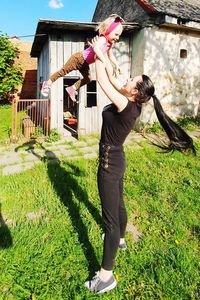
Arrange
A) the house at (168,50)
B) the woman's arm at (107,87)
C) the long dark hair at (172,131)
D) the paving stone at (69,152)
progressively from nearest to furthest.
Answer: the woman's arm at (107,87) → the long dark hair at (172,131) → the paving stone at (69,152) → the house at (168,50)

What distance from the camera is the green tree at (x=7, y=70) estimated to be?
17.4 metres

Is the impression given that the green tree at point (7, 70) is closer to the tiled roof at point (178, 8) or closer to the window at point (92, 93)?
the window at point (92, 93)

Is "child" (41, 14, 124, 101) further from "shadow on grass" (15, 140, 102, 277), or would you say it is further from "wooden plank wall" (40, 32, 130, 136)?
"wooden plank wall" (40, 32, 130, 136)

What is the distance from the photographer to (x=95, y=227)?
12.9 feet

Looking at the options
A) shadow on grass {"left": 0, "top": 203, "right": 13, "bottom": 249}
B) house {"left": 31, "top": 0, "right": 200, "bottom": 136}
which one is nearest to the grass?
shadow on grass {"left": 0, "top": 203, "right": 13, "bottom": 249}

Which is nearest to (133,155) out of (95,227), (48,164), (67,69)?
(48,164)

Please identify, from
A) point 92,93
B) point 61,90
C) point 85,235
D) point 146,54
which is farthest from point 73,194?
point 146,54

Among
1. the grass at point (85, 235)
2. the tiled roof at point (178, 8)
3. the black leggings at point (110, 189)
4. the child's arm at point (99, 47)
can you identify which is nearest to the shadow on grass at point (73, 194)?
the grass at point (85, 235)

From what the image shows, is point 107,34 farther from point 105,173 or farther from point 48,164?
point 48,164

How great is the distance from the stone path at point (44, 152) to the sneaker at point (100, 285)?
3909mm

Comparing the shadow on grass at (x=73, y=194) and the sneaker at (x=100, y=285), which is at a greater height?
the shadow on grass at (x=73, y=194)

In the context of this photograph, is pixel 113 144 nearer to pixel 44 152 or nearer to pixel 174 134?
pixel 174 134

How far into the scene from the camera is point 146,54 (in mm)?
10297

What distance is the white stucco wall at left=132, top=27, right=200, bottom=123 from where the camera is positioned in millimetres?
10398
